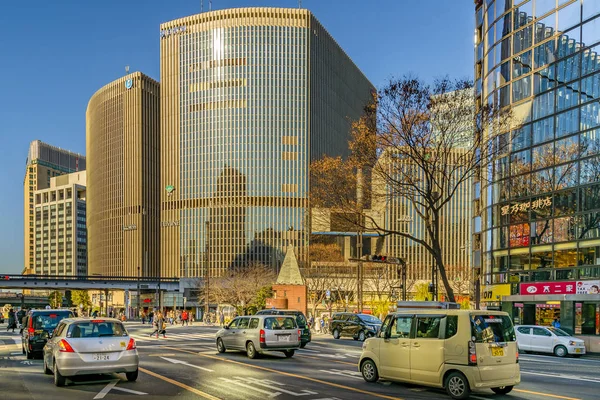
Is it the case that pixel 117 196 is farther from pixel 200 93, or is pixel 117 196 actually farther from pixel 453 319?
pixel 453 319

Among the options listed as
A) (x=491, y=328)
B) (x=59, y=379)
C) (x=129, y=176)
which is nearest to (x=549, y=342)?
(x=491, y=328)

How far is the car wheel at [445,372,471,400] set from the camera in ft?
44.0

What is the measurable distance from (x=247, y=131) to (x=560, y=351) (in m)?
113

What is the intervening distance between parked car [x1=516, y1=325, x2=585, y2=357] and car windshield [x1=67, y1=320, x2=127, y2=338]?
70.8 ft

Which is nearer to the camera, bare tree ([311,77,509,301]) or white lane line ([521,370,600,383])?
white lane line ([521,370,600,383])

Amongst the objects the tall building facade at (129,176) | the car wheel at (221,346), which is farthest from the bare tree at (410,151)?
the tall building facade at (129,176)

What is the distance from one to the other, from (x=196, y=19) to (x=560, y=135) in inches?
4387

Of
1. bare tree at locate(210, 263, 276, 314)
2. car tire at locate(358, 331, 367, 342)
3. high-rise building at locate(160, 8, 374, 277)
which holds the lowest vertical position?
bare tree at locate(210, 263, 276, 314)

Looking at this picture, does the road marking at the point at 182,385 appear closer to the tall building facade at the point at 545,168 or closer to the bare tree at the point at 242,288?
the tall building facade at the point at 545,168

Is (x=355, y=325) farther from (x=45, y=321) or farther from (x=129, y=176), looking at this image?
(x=129, y=176)

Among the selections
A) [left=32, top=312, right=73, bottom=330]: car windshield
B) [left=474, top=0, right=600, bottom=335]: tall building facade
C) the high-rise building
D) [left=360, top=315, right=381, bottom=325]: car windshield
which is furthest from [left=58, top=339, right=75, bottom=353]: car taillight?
the high-rise building

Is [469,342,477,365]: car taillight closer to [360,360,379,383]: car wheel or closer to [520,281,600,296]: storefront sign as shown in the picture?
[360,360,379,383]: car wheel

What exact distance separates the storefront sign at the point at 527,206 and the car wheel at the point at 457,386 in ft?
112

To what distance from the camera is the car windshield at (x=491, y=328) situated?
13.6 metres
